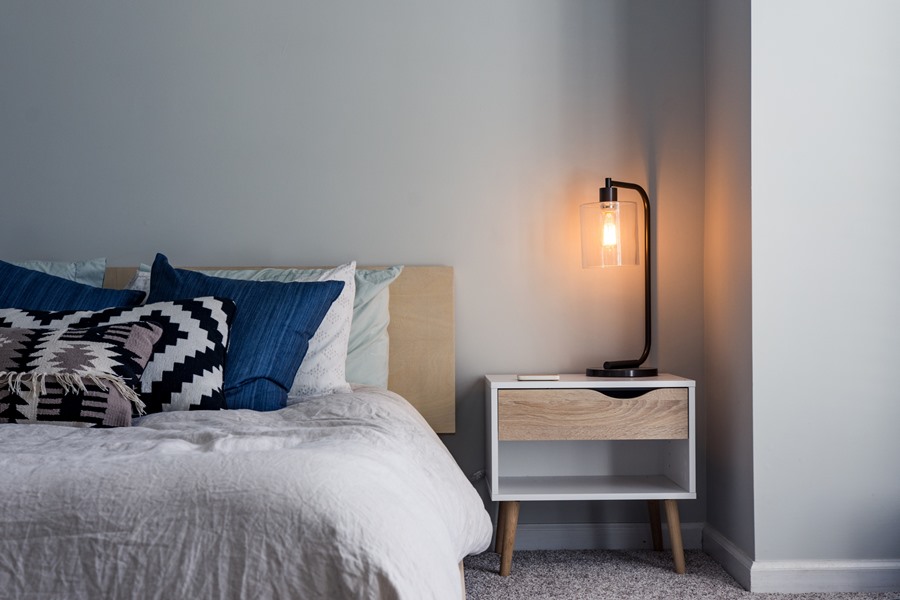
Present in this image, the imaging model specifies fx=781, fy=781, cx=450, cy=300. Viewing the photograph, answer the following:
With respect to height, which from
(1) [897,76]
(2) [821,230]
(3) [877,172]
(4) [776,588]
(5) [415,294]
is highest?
(1) [897,76]

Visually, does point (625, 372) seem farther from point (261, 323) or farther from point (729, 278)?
point (261, 323)

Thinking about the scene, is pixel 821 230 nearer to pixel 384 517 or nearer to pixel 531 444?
pixel 531 444

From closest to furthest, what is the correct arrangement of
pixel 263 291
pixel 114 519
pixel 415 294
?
1. pixel 114 519
2. pixel 263 291
3. pixel 415 294

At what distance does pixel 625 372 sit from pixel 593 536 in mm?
597

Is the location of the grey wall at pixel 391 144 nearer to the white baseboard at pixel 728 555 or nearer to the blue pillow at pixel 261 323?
the white baseboard at pixel 728 555

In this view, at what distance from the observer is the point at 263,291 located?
2076 mm

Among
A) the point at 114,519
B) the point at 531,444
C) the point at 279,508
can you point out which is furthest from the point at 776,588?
the point at 114,519

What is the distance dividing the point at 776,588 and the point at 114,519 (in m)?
1.81

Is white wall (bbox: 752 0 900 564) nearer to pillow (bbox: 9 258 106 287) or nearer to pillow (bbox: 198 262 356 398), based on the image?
pillow (bbox: 198 262 356 398)

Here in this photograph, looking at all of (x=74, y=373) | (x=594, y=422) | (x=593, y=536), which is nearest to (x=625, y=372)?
(x=594, y=422)

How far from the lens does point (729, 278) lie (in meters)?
2.33

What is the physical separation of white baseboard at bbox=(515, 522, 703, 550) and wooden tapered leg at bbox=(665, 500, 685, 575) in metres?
0.28

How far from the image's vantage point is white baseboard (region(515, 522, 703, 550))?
8.40ft

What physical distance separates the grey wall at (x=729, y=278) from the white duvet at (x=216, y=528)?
1.38 meters
